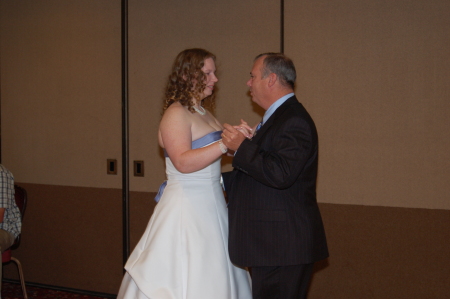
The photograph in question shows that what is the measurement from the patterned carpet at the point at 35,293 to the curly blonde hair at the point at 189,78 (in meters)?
2.50

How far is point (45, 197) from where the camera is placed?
4.61 metres

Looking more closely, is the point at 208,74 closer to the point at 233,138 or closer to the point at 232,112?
the point at 233,138

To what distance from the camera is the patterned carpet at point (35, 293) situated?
14.1 ft

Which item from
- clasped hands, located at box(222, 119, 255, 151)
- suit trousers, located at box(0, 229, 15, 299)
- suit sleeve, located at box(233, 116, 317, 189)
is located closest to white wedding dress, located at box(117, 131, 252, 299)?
clasped hands, located at box(222, 119, 255, 151)

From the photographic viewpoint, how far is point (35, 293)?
4422mm

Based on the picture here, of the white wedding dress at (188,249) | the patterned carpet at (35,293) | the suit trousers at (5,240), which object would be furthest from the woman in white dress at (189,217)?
the patterned carpet at (35,293)

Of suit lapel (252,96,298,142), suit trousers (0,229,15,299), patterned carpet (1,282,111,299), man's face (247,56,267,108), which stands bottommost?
patterned carpet (1,282,111,299)

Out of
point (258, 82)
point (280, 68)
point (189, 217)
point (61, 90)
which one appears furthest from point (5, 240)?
point (280, 68)

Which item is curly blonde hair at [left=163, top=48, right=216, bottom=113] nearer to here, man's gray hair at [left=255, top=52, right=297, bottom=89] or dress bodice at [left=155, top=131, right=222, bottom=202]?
dress bodice at [left=155, top=131, right=222, bottom=202]

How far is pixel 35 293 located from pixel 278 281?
2963 millimetres

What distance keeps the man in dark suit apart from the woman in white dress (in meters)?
0.19

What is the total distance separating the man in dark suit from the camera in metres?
2.23

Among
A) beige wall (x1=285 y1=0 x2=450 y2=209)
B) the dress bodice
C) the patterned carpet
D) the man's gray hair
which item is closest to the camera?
the man's gray hair

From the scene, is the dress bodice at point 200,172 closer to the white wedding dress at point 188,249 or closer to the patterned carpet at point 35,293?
the white wedding dress at point 188,249
